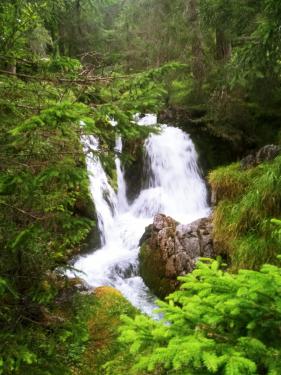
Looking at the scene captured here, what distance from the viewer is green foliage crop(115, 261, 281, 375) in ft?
5.96

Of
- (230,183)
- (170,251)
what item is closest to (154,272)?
(170,251)

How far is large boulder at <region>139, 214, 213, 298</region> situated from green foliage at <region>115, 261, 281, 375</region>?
619 centimetres

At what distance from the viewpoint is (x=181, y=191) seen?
43.9 ft

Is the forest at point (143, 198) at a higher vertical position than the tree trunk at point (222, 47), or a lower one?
lower

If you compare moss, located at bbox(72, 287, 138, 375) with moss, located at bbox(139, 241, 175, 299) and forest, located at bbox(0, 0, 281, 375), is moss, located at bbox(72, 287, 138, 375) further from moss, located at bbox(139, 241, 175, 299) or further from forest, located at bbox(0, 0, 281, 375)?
moss, located at bbox(139, 241, 175, 299)

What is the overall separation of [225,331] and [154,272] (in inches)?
266

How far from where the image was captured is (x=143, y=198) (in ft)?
43.9

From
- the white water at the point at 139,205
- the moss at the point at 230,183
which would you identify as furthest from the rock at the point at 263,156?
the white water at the point at 139,205

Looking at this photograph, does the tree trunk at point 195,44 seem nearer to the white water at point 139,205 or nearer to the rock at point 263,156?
the white water at point 139,205

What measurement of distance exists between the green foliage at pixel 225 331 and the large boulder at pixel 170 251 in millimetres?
6194

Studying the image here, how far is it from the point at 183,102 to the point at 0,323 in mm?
12434

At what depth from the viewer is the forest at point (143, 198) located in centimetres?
218

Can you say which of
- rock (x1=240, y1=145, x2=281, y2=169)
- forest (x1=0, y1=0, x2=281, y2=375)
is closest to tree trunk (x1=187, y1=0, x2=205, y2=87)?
forest (x1=0, y1=0, x2=281, y2=375)

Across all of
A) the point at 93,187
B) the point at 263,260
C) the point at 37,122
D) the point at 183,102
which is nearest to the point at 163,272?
the point at 263,260
